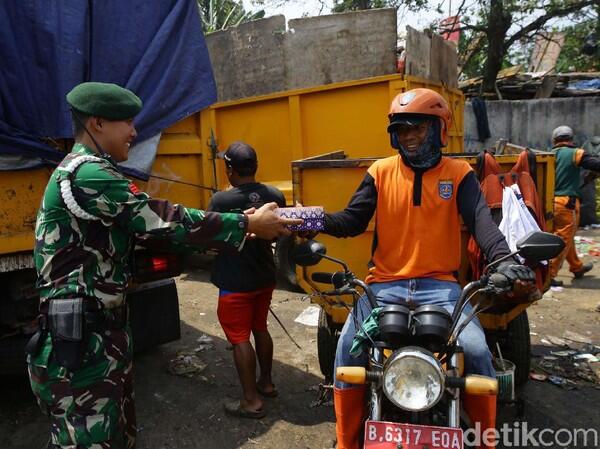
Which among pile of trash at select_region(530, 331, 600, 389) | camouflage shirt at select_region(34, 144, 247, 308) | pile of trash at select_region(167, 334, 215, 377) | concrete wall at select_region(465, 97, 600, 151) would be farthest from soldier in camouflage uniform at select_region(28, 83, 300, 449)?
concrete wall at select_region(465, 97, 600, 151)

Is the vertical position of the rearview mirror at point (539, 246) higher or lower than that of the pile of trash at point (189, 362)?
higher

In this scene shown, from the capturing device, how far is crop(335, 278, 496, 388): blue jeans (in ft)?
6.88

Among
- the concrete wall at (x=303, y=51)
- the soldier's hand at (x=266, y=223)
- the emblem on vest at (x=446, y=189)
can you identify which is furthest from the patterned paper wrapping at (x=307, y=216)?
the concrete wall at (x=303, y=51)

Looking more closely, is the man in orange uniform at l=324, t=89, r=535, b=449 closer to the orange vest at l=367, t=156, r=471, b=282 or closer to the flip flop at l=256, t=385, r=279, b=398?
the orange vest at l=367, t=156, r=471, b=282

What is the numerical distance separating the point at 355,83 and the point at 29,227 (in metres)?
3.32

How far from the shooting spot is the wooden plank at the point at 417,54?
512 centimetres

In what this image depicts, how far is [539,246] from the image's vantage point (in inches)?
75.6

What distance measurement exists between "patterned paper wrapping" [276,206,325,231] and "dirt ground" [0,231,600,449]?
1.35 metres

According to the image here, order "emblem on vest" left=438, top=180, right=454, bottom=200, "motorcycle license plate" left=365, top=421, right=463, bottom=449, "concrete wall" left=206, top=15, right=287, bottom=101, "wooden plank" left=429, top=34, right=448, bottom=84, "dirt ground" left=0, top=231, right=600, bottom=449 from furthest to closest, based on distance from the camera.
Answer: "wooden plank" left=429, top=34, right=448, bottom=84 → "concrete wall" left=206, top=15, right=287, bottom=101 → "dirt ground" left=0, top=231, right=600, bottom=449 → "emblem on vest" left=438, top=180, right=454, bottom=200 → "motorcycle license plate" left=365, top=421, right=463, bottom=449

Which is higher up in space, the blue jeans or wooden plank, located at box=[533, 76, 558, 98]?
wooden plank, located at box=[533, 76, 558, 98]

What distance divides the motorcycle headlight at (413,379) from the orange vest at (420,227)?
842 mm

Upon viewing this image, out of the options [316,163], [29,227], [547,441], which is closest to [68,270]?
[29,227]

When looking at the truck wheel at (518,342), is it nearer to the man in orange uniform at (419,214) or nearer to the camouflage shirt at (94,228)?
the man in orange uniform at (419,214)

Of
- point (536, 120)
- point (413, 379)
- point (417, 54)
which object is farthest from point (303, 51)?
point (536, 120)
